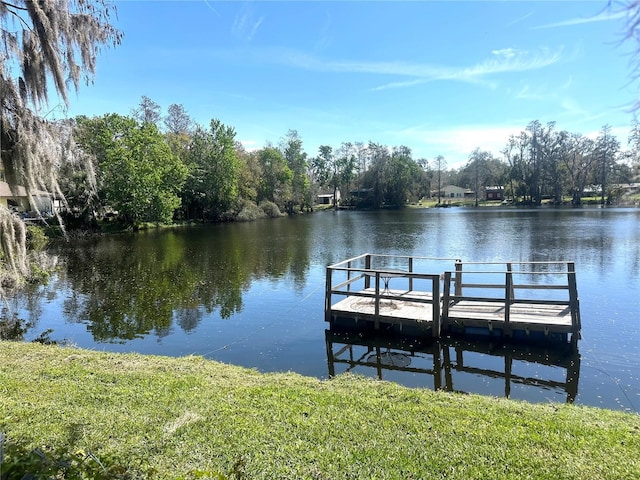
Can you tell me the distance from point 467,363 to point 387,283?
3.70m

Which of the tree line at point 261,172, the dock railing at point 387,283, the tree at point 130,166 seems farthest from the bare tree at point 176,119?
the dock railing at point 387,283

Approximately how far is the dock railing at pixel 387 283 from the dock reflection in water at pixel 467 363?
697mm

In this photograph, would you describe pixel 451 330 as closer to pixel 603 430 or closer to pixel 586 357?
pixel 586 357

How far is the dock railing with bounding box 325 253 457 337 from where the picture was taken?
34.6 feet

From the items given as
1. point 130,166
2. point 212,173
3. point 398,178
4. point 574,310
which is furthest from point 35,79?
point 398,178

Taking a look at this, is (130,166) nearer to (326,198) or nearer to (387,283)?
(387,283)

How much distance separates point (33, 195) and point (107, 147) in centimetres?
3617

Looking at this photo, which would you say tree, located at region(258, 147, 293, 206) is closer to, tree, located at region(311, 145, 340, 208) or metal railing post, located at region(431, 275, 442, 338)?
tree, located at region(311, 145, 340, 208)

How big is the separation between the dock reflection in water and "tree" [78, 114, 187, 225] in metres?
32.8

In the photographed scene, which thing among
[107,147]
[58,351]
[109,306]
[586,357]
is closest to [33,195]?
[58,351]

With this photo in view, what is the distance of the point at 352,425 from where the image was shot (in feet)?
16.6

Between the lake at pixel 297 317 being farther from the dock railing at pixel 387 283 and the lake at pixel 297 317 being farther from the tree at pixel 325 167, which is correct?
the tree at pixel 325 167

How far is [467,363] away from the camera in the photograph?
9.41 meters

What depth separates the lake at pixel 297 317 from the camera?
8766mm
